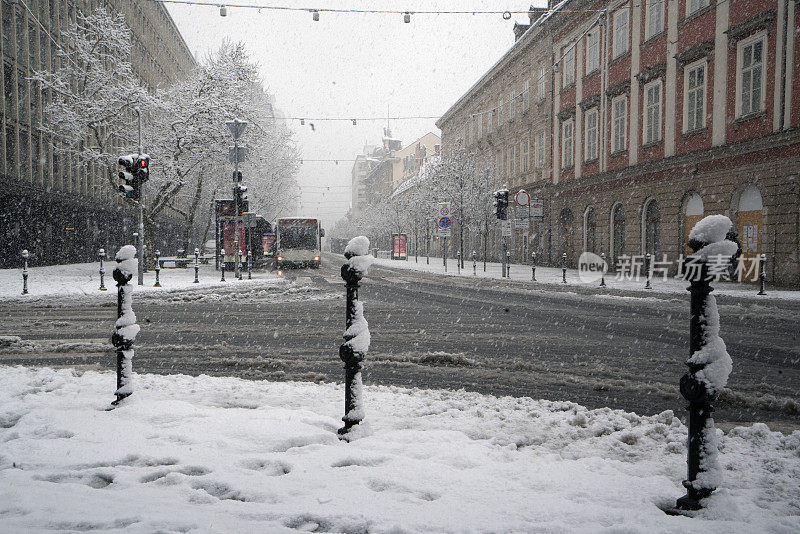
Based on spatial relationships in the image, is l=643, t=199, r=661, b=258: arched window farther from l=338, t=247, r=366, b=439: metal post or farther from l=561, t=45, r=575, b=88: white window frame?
l=338, t=247, r=366, b=439: metal post

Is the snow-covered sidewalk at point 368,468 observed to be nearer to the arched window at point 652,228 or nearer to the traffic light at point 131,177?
the traffic light at point 131,177

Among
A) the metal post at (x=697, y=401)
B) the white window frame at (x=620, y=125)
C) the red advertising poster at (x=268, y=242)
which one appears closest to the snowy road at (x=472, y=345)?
the metal post at (x=697, y=401)

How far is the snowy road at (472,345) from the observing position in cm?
500

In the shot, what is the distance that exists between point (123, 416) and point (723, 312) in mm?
11298

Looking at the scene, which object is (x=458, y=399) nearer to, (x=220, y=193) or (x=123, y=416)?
(x=123, y=416)

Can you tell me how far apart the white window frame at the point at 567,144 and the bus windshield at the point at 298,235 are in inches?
577

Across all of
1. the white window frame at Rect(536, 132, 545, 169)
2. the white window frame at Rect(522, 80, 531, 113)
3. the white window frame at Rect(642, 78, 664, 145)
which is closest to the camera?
the white window frame at Rect(642, 78, 664, 145)

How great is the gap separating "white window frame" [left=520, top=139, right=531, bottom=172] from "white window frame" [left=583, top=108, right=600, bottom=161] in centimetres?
793

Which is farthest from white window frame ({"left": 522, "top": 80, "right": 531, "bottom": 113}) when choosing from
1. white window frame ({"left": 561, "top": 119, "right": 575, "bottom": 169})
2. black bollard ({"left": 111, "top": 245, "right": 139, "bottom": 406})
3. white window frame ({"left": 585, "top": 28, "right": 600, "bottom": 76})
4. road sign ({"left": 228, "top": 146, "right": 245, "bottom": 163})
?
black bollard ({"left": 111, "top": 245, "right": 139, "bottom": 406})

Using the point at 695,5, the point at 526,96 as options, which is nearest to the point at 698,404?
the point at 695,5

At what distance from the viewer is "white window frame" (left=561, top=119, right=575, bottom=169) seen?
102ft

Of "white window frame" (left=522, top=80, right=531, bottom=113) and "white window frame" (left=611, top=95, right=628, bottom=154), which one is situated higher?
"white window frame" (left=522, top=80, right=531, bottom=113)

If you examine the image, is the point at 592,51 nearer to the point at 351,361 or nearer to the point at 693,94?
the point at 693,94

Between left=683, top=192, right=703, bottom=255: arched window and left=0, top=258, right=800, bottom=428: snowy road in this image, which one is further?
left=683, top=192, right=703, bottom=255: arched window
